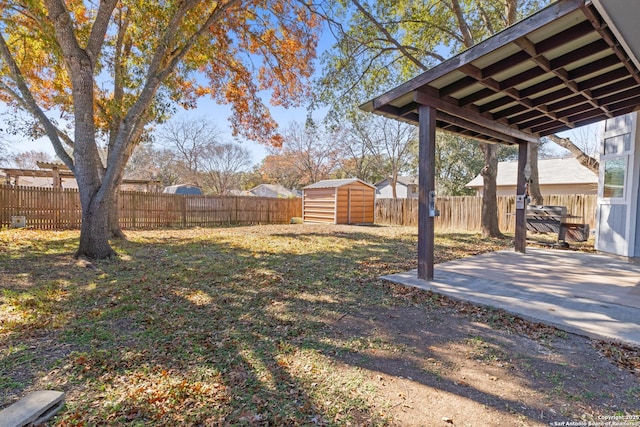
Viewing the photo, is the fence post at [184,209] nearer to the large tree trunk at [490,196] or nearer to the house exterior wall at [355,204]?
the house exterior wall at [355,204]

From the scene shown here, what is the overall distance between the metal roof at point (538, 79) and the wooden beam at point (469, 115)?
0.01 meters

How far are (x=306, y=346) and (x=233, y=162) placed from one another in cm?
2850

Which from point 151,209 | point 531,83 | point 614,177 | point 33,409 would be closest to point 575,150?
point 614,177

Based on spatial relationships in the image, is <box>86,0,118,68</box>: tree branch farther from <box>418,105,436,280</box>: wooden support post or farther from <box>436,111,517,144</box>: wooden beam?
<box>436,111,517,144</box>: wooden beam

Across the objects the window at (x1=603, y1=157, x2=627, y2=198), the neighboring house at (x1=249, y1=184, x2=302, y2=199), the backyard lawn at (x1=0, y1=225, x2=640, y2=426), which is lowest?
the backyard lawn at (x1=0, y1=225, x2=640, y2=426)

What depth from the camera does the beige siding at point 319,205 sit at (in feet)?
50.1

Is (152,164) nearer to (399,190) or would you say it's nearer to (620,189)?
(399,190)

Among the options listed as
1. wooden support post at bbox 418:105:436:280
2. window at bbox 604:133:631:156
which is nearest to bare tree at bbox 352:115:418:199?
window at bbox 604:133:631:156

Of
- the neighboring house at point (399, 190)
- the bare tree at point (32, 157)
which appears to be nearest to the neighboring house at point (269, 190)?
the neighboring house at point (399, 190)

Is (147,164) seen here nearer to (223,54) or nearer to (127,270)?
(223,54)

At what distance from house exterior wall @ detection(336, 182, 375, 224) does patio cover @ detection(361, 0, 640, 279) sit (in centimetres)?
945

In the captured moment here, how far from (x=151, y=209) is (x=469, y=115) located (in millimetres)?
11821

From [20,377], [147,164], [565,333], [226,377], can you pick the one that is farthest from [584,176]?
[147,164]

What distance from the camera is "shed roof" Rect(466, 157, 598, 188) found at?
1552 centimetres
